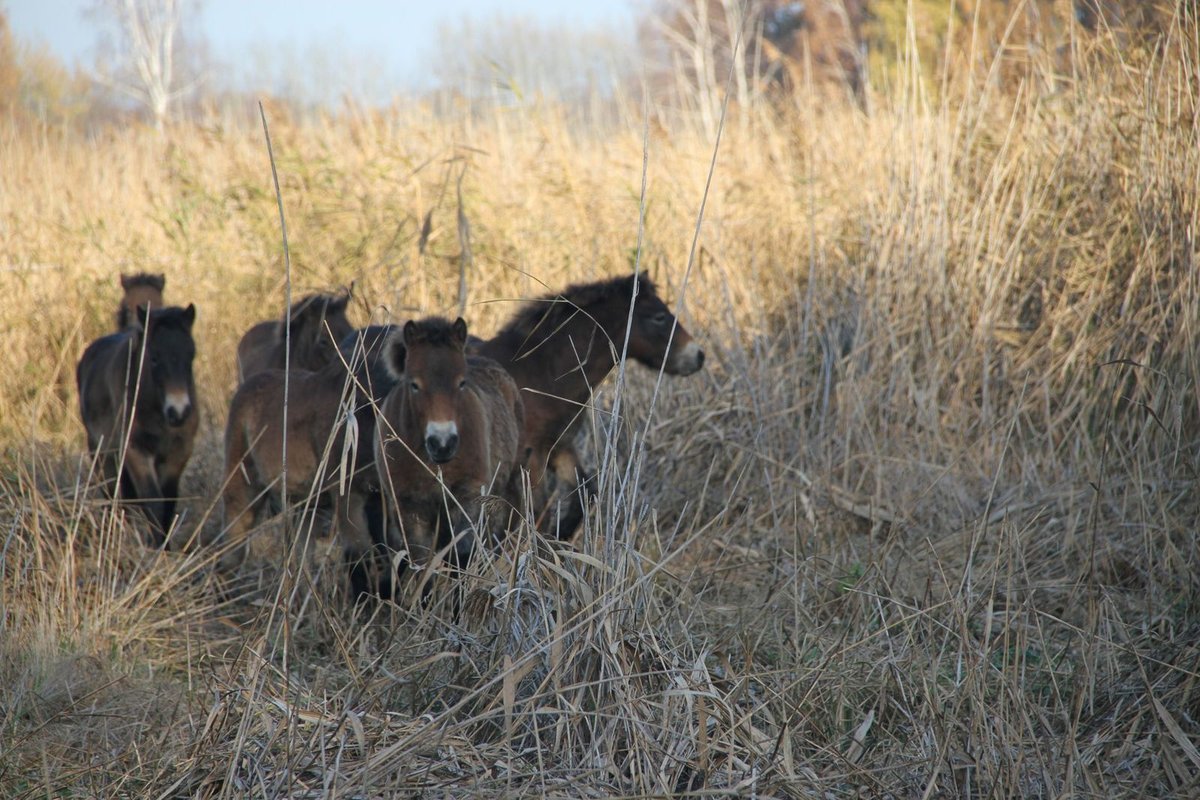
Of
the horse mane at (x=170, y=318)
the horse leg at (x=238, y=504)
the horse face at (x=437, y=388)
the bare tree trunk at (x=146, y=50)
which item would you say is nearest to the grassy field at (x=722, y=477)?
the horse leg at (x=238, y=504)

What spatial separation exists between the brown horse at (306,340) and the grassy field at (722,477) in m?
0.45

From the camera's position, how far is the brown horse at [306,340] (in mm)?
6887

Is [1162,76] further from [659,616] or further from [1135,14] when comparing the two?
[659,616]

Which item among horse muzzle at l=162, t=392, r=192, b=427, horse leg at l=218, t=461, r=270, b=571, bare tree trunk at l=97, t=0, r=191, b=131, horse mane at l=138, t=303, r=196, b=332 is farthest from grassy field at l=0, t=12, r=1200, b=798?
bare tree trunk at l=97, t=0, r=191, b=131

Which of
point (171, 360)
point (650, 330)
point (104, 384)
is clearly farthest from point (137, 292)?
point (650, 330)

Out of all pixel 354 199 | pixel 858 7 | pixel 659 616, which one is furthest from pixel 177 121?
pixel 858 7

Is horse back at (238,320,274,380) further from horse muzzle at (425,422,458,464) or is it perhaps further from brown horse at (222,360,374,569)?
horse muzzle at (425,422,458,464)

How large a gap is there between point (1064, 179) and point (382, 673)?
560 centimetres

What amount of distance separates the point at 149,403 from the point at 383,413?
7.76 feet

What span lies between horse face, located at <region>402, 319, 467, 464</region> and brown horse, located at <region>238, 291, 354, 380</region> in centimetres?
136

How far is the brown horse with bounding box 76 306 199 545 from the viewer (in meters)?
6.79

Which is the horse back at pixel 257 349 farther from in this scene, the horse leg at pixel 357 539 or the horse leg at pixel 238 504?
the horse leg at pixel 357 539

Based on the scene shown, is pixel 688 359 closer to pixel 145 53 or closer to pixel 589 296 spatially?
pixel 589 296

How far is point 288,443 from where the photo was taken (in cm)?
605
